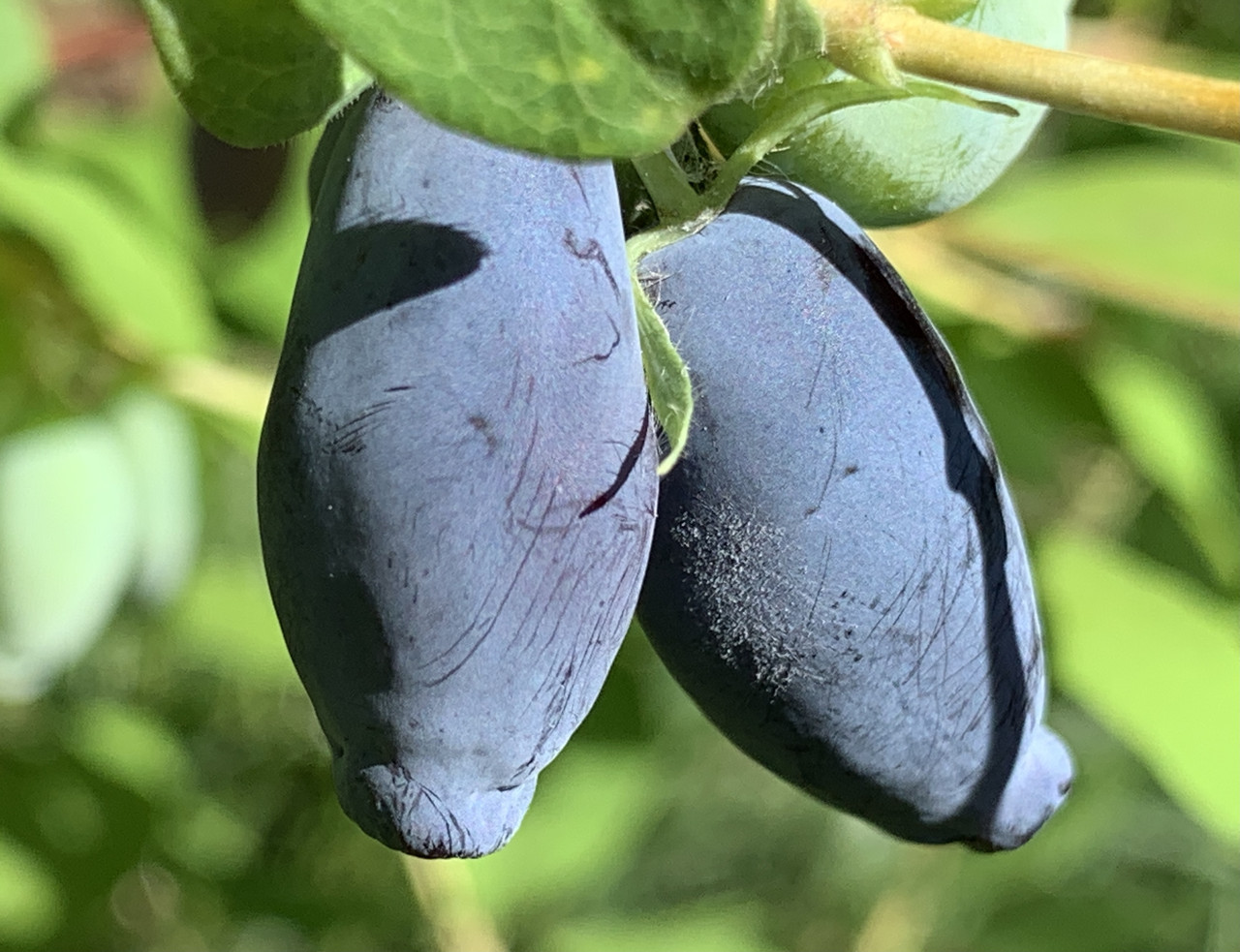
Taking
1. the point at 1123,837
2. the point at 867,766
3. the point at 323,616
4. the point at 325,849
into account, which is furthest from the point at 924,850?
the point at 323,616

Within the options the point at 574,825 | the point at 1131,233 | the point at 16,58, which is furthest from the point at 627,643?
the point at 16,58

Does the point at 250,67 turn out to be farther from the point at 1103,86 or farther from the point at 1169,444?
the point at 1169,444

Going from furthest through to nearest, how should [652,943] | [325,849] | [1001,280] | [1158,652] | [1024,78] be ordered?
[325,849] < [652,943] < [1001,280] < [1158,652] < [1024,78]

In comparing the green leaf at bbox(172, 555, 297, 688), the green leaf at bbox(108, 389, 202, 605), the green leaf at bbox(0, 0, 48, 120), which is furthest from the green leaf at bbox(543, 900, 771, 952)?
the green leaf at bbox(0, 0, 48, 120)

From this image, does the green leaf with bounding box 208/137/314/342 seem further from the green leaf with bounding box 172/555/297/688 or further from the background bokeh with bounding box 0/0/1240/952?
the green leaf with bounding box 172/555/297/688

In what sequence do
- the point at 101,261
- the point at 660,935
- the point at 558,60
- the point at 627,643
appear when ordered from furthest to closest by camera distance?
the point at 660,935 < the point at 627,643 < the point at 101,261 < the point at 558,60

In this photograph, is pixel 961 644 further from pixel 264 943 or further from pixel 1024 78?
pixel 264 943

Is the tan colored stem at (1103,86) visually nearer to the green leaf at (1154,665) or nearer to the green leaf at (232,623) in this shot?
the green leaf at (1154,665)

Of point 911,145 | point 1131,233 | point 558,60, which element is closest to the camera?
point 558,60
